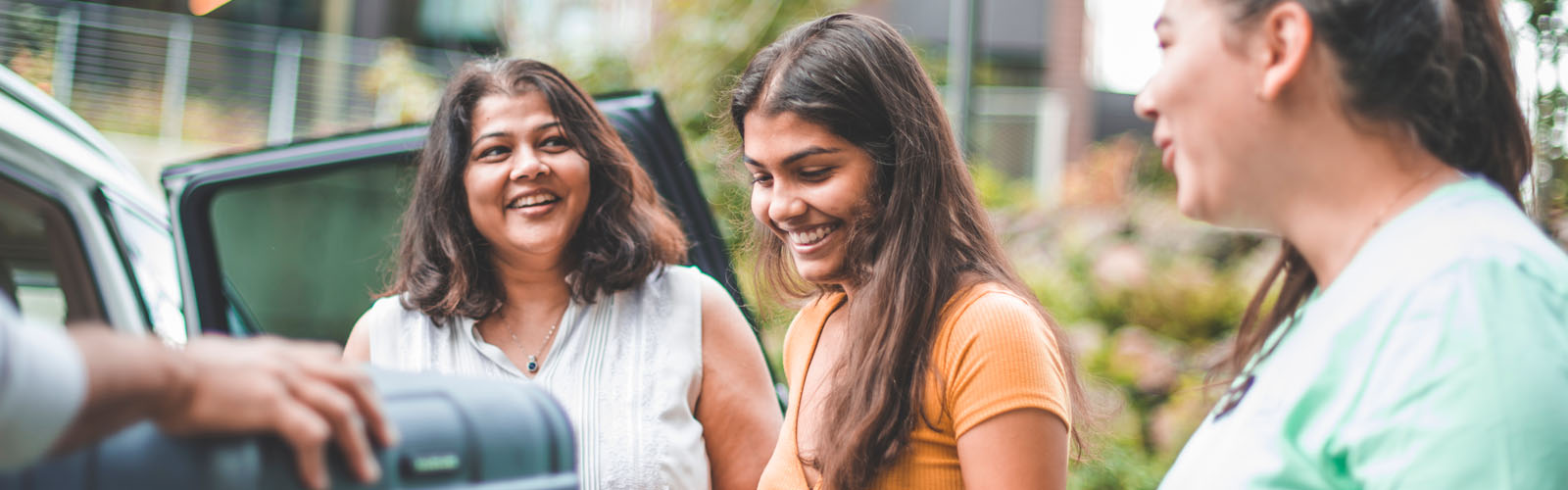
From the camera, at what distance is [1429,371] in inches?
38.7

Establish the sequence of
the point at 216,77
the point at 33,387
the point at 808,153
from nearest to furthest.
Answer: the point at 33,387
the point at 808,153
the point at 216,77

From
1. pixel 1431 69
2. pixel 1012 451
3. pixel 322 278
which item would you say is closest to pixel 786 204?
pixel 1012 451

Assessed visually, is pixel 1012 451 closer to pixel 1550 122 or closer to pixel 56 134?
pixel 1550 122

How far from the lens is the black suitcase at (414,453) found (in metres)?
0.98

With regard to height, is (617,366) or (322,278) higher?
(617,366)

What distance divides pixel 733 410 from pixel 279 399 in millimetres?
1434

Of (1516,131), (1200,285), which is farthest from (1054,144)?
(1516,131)

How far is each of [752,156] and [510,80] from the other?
718mm

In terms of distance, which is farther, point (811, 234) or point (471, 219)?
point (471, 219)

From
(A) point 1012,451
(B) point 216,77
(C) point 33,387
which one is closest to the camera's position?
(C) point 33,387

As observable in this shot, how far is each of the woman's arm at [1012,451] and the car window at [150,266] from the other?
5.73 feet

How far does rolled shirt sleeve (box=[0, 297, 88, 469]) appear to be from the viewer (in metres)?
0.83

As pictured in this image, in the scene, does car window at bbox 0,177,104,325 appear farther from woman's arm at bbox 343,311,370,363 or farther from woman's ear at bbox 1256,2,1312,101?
woman's ear at bbox 1256,2,1312,101

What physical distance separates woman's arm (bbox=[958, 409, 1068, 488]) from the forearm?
1047 millimetres
